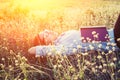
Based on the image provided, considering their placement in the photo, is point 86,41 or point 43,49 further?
point 86,41

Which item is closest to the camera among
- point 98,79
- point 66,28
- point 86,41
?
point 98,79

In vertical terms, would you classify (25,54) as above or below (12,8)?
below

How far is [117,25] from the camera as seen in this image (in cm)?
583

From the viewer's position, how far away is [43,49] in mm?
5625

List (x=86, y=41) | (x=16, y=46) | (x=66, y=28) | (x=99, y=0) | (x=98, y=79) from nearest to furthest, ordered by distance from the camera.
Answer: (x=98, y=79) < (x=86, y=41) < (x=16, y=46) < (x=66, y=28) < (x=99, y=0)

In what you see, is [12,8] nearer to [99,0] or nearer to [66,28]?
[66,28]

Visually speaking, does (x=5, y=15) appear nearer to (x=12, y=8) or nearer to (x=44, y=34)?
(x=12, y=8)

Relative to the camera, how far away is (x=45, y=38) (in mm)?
6137

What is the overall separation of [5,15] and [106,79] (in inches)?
142

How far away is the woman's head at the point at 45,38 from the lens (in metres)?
6.13

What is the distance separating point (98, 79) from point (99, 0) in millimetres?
9887

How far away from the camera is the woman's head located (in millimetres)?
6129

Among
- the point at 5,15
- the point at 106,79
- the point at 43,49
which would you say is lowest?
the point at 106,79

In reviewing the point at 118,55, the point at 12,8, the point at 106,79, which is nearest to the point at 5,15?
the point at 12,8
